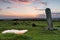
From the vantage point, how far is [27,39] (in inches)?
437

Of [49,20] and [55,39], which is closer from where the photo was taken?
[55,39]

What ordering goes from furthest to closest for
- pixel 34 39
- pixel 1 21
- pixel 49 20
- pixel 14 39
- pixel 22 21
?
pixel 1 21, pixel 22 21, pixel 49 20, pixel 34 39, pixel 14 39

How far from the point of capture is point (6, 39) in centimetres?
1089

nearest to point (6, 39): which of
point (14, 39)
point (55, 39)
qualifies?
point (14, 39)

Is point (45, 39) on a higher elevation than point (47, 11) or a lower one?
lower

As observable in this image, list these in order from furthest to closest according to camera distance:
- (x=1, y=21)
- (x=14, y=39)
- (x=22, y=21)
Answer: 1. (x=1, y=21)
2. (x=22, y=21)
3. (x=14, y=39)

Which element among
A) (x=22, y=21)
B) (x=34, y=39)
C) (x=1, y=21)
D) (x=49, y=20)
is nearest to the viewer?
(x=34, y=39)

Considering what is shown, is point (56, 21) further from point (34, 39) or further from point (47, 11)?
point (34, 39)

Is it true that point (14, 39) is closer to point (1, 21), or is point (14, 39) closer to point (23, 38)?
point (23, 38)

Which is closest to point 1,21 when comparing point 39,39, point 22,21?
point 22,21

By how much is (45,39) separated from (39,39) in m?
0.38

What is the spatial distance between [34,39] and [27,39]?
111 centimetres

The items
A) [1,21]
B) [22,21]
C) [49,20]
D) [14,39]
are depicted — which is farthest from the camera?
[1,21]

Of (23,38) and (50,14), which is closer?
(23,38)
